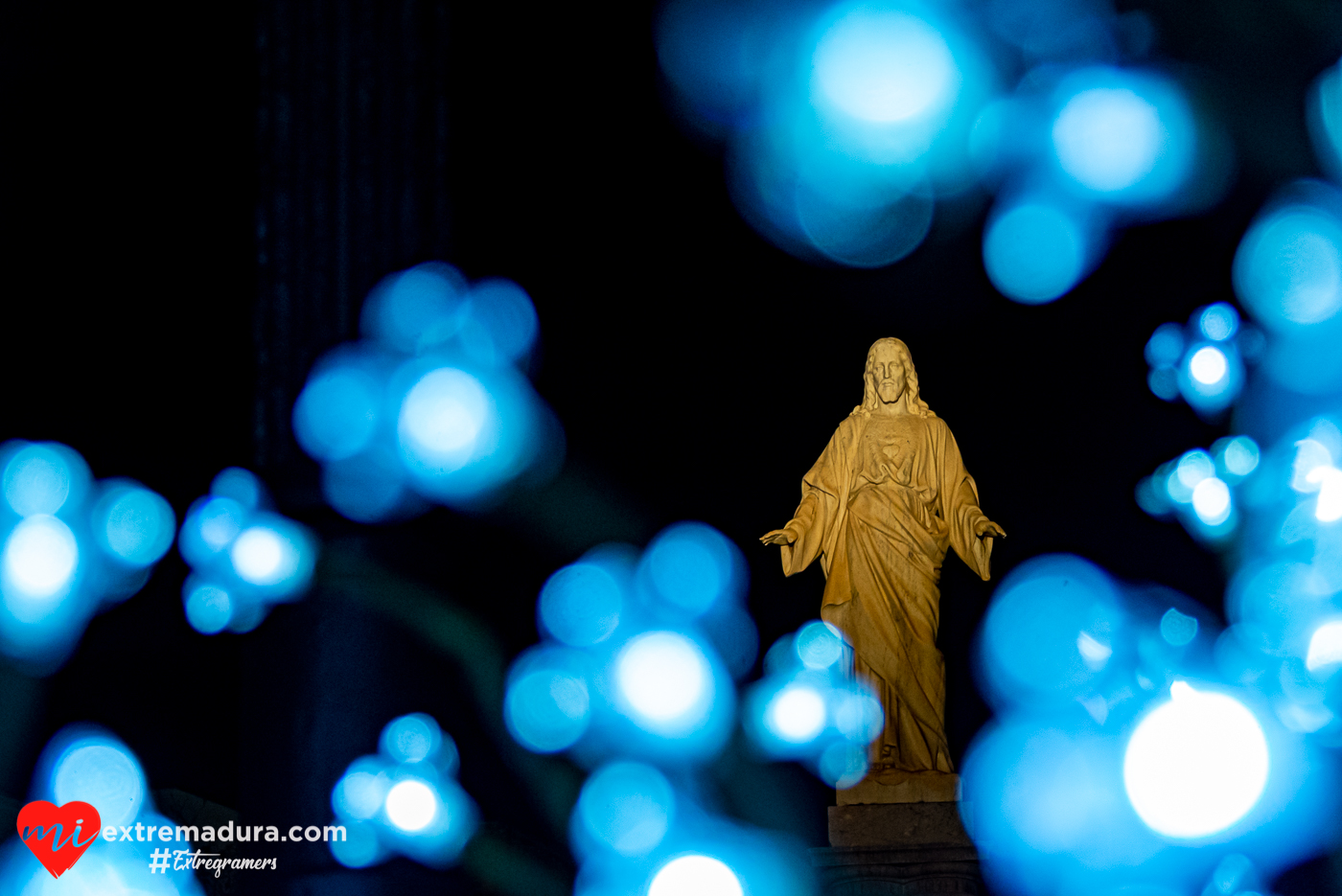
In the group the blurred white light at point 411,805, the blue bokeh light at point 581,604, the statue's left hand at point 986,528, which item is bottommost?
the blurred white light at point 411,805

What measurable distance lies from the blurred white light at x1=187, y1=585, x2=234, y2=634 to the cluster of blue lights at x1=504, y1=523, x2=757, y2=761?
1413mm

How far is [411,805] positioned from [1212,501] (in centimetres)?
393

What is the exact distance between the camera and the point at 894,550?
4.62 metres

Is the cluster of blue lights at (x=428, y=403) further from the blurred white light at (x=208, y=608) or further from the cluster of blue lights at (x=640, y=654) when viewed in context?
the blurred white light at (x=208, y=608)

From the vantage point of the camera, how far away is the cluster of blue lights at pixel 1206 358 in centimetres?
650

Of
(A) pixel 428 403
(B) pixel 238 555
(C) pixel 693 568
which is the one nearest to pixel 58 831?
(B) pixel 238 555

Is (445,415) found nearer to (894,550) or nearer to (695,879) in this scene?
(695,879)

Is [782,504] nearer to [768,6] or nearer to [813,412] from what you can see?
[813,412]

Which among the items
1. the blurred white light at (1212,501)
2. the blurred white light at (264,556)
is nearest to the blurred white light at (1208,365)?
the blurred white light at (1212,501)

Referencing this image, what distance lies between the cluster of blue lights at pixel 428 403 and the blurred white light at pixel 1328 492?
11.7ft

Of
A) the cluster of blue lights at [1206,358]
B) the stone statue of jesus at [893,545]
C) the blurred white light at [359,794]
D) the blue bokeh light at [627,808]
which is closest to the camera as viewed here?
the stone statue of jesus at [893,545]

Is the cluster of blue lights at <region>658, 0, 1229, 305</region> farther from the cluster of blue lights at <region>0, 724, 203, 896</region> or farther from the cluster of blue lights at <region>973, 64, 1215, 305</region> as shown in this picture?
the cluster of blue lights at <region>0, 724, 203, 896</region>

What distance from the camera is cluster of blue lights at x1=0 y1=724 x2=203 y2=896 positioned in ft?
19.1

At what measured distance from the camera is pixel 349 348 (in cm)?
654
